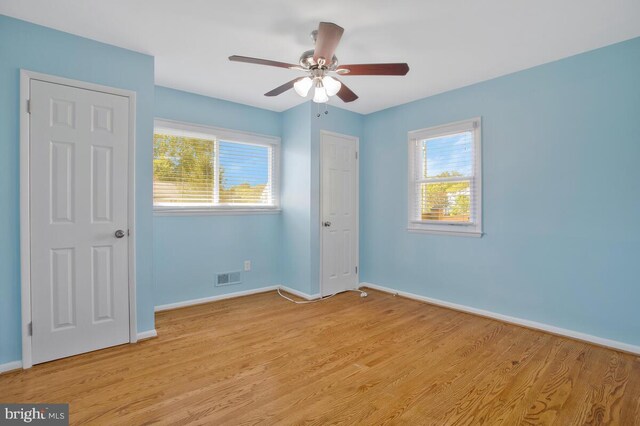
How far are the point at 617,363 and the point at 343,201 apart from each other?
309 centimetres

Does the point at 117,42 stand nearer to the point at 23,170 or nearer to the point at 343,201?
the point at 23,170

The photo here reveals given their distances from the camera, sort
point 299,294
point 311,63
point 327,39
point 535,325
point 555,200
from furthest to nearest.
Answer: point 299,294, point 535,325, point 555,200, point 311,63, point 327,39

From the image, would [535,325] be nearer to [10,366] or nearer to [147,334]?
[147,334]

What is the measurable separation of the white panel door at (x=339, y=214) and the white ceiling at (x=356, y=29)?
1333 mm

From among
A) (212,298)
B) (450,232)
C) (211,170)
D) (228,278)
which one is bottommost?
(212,298)

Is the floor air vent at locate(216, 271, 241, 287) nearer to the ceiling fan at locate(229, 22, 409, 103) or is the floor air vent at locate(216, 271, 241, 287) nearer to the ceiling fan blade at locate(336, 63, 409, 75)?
the ceiling fan at locate(229, 22, 409, 103)

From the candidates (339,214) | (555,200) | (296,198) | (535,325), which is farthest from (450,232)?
(296,198)

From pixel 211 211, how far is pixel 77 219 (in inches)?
59.4

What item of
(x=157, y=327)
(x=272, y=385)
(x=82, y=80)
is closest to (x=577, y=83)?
(x=272, y=385)

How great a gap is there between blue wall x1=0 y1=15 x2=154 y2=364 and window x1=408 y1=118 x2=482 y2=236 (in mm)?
3069

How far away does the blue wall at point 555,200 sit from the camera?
263 centimetres

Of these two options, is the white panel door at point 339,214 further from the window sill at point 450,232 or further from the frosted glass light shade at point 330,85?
the frosted glass light shade at point 330,85

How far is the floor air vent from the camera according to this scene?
4.00 meters

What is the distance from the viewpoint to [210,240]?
394 centimetres
